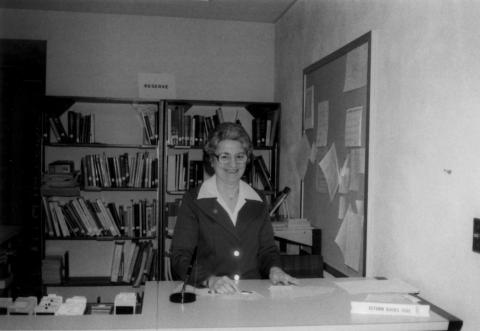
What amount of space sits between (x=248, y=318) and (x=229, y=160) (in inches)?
38.7

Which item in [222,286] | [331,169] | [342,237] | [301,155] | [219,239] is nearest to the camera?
[222,286]

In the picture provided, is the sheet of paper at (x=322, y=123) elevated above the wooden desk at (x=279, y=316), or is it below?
above

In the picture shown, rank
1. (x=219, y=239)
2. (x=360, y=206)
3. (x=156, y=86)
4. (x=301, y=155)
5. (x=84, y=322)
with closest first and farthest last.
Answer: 1. (x=84, y=322)
2. (x=219, y=239)
3. (x=360, y=206)
4. (x=301, y=155)
5. (x=156, y=86)

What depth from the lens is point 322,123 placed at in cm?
328

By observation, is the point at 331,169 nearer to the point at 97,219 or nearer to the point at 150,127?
the point at 150,127

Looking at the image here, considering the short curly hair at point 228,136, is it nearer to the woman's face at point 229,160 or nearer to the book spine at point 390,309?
the woman's face at point 229,160

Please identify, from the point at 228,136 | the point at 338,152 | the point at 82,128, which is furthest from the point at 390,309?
the point at 82,128

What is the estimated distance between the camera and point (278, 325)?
166 centimetres

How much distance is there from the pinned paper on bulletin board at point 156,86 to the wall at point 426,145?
211cm

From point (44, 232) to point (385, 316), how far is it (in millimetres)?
3230

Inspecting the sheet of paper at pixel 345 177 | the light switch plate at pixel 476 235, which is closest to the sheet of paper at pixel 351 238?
the sheet of paper at pixel 345 177

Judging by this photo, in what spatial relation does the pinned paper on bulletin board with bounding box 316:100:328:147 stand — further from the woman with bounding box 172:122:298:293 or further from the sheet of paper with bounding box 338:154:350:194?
the woman with bounding box 172:122:298:293

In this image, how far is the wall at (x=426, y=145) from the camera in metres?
1.78

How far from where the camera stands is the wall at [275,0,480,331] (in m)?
1.78
